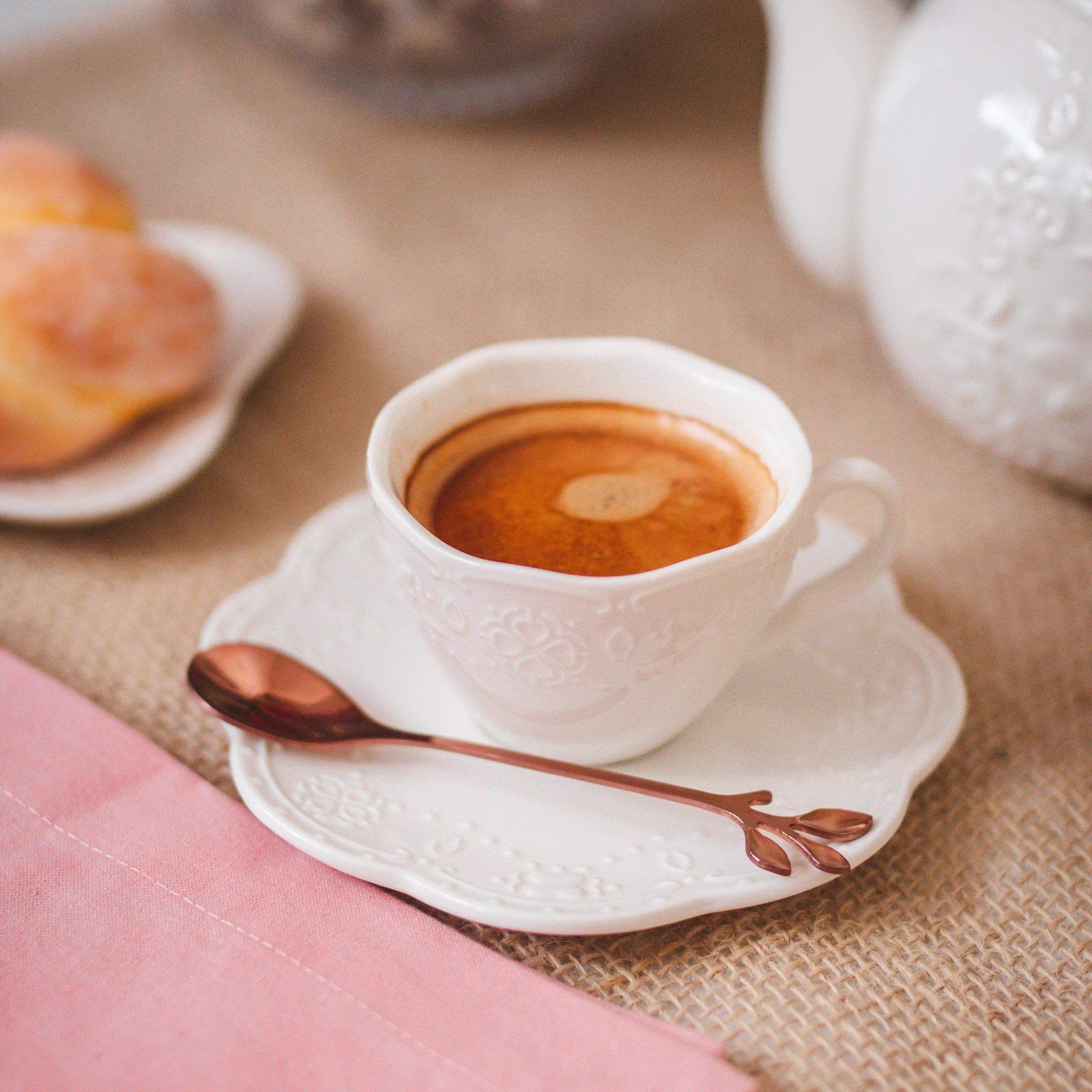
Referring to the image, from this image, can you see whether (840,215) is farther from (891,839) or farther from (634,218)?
(891,839)

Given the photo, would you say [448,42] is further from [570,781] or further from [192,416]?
[570,781]

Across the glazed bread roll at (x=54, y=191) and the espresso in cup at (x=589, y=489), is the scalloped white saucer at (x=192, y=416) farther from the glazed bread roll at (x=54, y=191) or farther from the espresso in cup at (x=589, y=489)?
the espresso in cup at (x=589, y=489)

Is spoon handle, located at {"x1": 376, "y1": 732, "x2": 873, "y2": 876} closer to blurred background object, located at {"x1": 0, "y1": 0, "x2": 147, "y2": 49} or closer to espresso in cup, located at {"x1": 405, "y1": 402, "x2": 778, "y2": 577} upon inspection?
espresso in cup, located at {"x1": 405, "y1": 402, "x2": 778, "y2": 577}

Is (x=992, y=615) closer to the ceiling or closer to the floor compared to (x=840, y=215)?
closer to the floor

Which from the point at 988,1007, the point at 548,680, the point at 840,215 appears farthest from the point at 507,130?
the point at 988,1007

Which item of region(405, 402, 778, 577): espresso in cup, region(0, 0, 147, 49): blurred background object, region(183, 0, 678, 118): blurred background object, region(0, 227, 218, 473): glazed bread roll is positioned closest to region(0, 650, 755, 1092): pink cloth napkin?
region(405, 402, 778, 577): espresso in cup

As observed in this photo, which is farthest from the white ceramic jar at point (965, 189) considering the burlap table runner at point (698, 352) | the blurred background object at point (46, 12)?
the blurred background object at point (46, 12)
